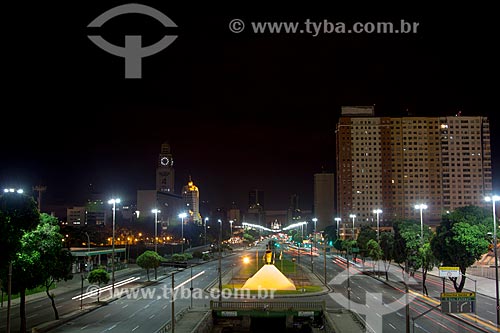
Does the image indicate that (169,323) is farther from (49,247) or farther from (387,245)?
(387,245)

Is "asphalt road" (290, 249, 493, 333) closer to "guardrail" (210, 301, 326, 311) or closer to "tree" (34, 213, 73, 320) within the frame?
"guardrail" (210, 301, 326, 311)

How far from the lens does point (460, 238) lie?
64.1 meters

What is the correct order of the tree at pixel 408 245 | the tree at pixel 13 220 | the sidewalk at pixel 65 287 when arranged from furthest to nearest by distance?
the tree at pixel 408 245, the sidewalk at pixel 65 287, the tree at pixel 13 220

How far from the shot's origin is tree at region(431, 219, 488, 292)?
2505 inches

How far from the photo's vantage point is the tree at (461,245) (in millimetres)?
63625

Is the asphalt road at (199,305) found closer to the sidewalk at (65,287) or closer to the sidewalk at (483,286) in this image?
the sidewalk at (65,287)

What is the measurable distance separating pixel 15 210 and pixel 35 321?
1866 centimetres

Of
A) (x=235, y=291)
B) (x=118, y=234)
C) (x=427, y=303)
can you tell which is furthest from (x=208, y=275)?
(x=118, y=234)

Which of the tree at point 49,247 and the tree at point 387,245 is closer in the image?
the tree at point 49,247

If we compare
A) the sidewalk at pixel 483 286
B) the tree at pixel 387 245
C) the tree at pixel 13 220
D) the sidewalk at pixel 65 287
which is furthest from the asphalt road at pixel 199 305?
the tree at pixel 13 220

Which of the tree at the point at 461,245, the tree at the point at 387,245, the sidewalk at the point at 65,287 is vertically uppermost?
the tree at the point at 461,245

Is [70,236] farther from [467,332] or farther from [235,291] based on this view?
[467,332]

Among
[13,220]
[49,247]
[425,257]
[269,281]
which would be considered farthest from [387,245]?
[13,220]

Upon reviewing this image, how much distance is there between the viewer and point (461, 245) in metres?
64.0
